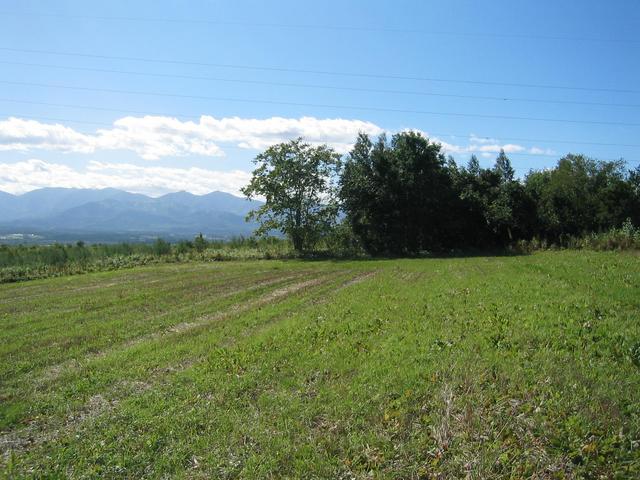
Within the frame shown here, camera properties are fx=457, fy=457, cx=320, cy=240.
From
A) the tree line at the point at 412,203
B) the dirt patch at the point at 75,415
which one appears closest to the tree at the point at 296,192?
the tree line at the point at 412,203

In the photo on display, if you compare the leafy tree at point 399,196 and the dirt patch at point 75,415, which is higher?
the leafy tree at point 399,196

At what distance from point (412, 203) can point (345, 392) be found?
3237 cm

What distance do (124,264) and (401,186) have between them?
22.9m

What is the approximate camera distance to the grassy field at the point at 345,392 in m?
5.09

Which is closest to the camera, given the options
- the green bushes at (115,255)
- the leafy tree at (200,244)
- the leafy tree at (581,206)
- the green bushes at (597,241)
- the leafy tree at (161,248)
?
the green bushes at (597,241)

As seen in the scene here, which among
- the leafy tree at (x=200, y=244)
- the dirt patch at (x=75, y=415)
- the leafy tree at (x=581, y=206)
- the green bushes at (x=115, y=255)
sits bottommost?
the dirt patch at (x=75, y=415)

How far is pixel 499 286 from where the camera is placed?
13.9 m

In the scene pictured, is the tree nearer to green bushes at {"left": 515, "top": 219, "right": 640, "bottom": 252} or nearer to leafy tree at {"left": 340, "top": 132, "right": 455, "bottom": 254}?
leafy tree at {"left": 340, "top": 132, "right": 455, "bottom": 254}

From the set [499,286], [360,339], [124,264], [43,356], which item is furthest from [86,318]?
[124,264]

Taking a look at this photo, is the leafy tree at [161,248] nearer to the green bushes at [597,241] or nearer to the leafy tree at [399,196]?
the leafy tree at [399,196]

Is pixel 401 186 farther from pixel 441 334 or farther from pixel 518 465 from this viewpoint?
pixel 518 465

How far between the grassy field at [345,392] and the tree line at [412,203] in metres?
25.4

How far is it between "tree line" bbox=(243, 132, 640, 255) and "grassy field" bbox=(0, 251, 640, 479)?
Answer: 25.4 m

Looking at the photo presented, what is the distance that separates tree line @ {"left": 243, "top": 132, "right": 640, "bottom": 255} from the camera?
37688 millimetres
